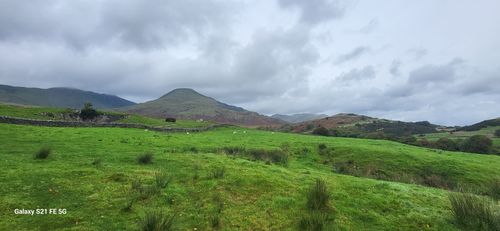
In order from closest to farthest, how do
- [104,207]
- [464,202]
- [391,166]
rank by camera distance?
[104,207] < [464,202] < [391,166]

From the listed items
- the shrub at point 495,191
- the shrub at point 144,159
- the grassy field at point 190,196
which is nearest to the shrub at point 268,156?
the grassy field at point 190,196

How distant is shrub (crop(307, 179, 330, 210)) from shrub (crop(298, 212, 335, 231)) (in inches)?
53.4

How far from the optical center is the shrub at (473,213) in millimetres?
14078

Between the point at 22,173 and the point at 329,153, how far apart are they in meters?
34.0

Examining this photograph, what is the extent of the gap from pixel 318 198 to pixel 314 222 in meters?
2.57

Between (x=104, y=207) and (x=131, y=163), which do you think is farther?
(x=131, y=163)

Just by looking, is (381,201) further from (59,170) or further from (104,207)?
(59,170)

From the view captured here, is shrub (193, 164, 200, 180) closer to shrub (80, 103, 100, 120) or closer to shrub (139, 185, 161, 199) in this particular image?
shrub (139, 185, 161, 199)

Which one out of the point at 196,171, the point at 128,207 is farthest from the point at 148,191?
the point at 196,171

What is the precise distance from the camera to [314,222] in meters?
13.9

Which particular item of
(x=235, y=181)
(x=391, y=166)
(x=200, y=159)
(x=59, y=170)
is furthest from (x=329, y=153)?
(x=59, y=170)

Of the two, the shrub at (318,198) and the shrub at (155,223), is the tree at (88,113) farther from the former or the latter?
the shrub at (155,223)

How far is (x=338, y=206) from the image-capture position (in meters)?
16.5

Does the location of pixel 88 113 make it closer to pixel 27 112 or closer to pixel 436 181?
pixel 27 112
